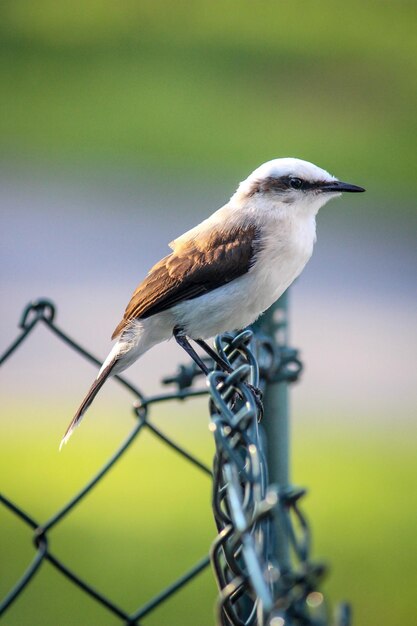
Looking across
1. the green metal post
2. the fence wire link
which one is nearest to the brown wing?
the fence wire link

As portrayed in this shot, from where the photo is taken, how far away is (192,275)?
3.47 metres

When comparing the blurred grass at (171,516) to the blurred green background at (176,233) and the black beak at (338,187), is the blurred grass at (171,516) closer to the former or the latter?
the blurred green background at (176,233)

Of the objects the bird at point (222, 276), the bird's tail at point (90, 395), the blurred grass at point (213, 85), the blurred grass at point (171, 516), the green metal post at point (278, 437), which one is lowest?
the blurred grass at point (171, 516)

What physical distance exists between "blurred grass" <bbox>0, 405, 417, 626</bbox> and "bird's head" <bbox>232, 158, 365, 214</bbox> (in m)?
1.86

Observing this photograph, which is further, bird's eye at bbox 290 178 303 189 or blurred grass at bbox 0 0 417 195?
blurred grass at bbox 0 0 417 195

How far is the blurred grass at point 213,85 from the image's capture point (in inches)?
452

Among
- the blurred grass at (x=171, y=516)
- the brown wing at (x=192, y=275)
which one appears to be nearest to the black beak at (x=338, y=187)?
the brown wing at (x=192, y=275)

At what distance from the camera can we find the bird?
11.1 feet

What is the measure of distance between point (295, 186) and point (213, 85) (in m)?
9.56

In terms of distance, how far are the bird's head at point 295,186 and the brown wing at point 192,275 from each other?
0.79 feet

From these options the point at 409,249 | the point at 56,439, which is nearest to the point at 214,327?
the point at 56,439

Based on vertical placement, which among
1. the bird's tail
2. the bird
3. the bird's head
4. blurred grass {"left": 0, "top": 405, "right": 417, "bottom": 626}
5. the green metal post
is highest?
the bird's head

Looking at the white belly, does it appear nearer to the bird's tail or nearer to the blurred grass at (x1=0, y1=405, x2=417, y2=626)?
the bird's tail

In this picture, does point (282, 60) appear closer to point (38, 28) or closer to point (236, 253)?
point (38, 28)
